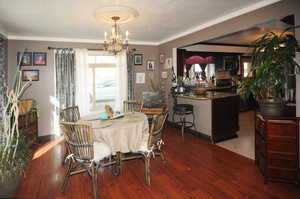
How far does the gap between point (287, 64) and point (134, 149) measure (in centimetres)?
221

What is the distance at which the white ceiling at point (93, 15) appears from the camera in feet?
9.06

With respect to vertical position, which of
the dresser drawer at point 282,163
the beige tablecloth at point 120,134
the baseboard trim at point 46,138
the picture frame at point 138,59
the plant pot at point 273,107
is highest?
the picture frame at point 138,59

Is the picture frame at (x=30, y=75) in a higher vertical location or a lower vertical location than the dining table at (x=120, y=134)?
higher

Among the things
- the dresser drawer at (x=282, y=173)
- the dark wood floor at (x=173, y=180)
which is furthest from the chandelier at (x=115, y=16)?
the dresser drawer at (x=282, y=173)

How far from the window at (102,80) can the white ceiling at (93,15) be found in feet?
2.43

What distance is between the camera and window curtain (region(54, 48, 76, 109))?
4684 mm

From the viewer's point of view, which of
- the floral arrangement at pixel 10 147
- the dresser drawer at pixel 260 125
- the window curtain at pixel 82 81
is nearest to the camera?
the floral arrangement at pixel 10 147

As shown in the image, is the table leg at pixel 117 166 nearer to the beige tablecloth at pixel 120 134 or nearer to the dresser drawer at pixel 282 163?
the beige tablecloth at pixel 120 134

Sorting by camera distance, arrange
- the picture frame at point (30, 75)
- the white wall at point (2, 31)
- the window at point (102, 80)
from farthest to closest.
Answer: the window at point (102, 80) < the picture frame at point (30, 75) < the white wall at point (2, 31)

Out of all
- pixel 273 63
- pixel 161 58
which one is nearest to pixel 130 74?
pixel 161 58

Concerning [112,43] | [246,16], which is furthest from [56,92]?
[246,16]

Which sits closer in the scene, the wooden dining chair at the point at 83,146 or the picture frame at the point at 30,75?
the wooden dining chair at the point at 83,146

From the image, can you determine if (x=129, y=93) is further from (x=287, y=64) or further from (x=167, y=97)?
(x=287, y=64)

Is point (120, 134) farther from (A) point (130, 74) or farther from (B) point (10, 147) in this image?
(A) point (130, 74)
